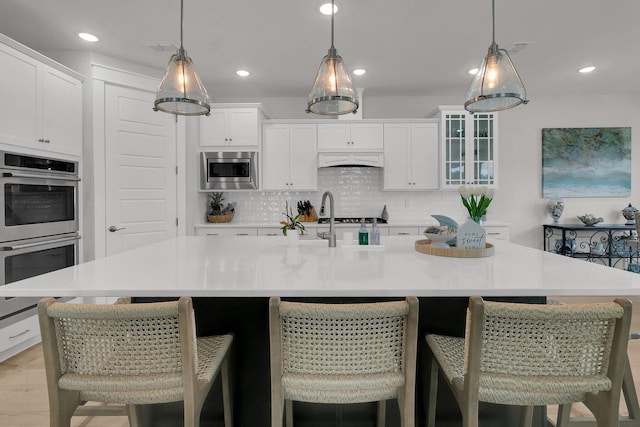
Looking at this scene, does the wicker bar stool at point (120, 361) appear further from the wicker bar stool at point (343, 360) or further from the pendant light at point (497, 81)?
the pendant light at point (497, 81)

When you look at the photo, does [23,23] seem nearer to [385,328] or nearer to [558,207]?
[385,328]

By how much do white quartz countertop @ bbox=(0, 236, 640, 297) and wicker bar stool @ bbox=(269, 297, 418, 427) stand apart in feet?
0.46

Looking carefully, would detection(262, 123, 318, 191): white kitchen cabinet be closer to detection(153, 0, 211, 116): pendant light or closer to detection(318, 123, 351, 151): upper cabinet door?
detection(318, 123, 351, 151): upper cabinet door

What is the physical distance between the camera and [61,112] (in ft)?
10.6

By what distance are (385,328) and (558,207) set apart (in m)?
4.89

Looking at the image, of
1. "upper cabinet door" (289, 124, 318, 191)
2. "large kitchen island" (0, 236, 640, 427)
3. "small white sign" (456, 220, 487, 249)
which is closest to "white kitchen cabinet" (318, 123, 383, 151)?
"upper cabinet door" (289, 124, 318, 191)

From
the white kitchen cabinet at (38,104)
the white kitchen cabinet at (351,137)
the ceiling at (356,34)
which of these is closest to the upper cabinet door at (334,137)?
the white kitchen cabinet at (351,137)

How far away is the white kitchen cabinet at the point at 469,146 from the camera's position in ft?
15.1

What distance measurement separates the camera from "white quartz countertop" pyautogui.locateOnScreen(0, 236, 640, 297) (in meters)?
1.23

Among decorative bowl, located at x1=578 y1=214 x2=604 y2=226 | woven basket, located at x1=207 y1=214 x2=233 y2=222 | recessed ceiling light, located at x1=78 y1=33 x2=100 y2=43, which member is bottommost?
decorative bowl, located at x1=578 y1=214 x2=604 y2=226

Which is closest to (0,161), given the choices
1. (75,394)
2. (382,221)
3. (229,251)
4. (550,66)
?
(229,251)

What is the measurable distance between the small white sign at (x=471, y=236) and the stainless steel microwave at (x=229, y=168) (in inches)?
124

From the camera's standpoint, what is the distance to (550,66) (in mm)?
4016

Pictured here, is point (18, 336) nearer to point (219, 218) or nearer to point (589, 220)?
point (219, 218)
